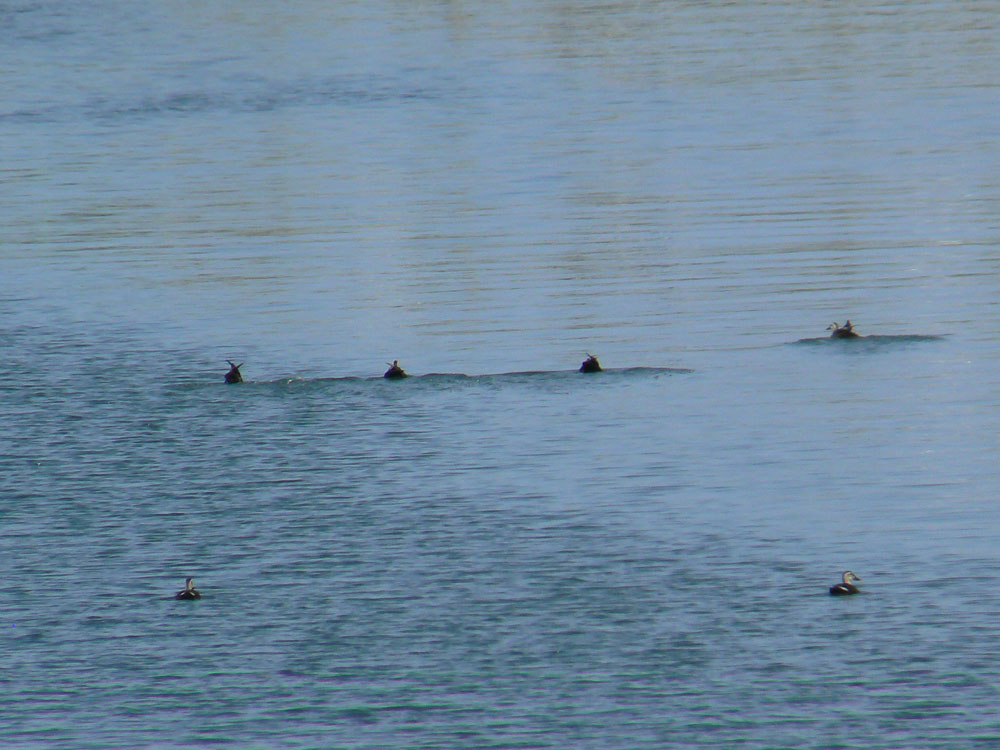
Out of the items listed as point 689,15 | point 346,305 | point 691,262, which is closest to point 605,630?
point 346,305

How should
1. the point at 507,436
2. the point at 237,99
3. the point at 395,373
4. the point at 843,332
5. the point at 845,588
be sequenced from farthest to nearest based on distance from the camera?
the point at 237,99
the point at 843,332
the point at 395,373
the point at 507,436
the point at 845,588

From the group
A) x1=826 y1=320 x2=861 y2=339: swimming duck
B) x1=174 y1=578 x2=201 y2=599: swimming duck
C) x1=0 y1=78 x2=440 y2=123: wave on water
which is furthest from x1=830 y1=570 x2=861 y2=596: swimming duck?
x1=0 y1=78 x2=440 y2=123: wave on water

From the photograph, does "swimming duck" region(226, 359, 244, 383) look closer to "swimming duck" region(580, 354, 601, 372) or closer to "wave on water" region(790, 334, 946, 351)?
"swimming duck" region(580, 354, 601, 372)

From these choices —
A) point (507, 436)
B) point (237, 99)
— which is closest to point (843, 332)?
point (507, 436)

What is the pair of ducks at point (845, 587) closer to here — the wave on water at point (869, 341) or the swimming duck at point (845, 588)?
the swimming duck at point (845, 588)

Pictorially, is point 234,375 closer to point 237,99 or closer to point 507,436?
point 507,436

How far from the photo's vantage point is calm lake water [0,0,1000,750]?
16.8 m

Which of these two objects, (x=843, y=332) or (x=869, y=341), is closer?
(x=843, y=332)

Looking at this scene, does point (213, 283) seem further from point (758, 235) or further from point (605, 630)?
point (605, 630)

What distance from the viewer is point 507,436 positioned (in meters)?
24.6

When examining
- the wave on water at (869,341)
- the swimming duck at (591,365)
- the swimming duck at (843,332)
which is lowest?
the swimming duck at (591,365)

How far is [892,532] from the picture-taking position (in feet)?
66.4

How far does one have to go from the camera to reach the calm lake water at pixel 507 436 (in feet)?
55.2

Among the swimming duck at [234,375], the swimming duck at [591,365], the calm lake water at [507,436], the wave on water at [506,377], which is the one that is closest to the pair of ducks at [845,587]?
the calm lake water at [507,436]
